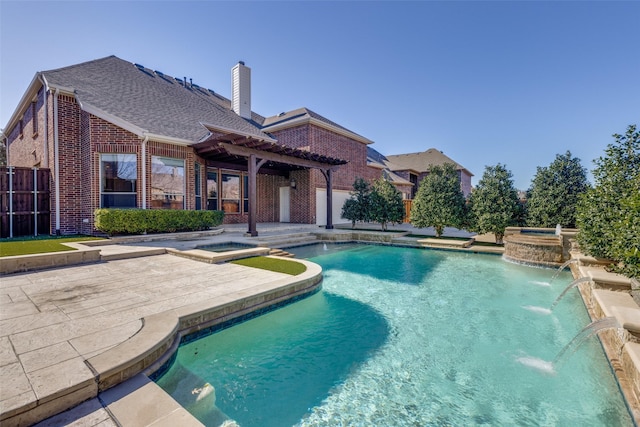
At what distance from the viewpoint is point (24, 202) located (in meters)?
9.55

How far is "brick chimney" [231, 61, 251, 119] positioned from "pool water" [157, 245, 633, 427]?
14.6 m

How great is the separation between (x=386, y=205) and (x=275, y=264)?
888 centimetres

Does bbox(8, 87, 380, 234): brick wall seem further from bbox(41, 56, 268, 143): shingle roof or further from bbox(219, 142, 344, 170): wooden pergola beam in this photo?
bbox(219, 142, 344, 170): wooden pergola beam

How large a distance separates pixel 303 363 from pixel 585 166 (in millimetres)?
12135

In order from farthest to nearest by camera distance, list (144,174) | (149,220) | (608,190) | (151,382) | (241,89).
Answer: (241,89), (144,174), (149,220), (608,190), (151,382)

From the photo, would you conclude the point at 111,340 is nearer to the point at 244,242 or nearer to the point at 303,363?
the point at 303,363

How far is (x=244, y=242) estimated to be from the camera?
9148 mm

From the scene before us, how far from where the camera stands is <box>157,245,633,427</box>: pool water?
2.58m

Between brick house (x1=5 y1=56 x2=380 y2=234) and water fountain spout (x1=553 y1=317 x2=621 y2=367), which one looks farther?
brick house (x1=5 y1=56 x2=380 y2=234)

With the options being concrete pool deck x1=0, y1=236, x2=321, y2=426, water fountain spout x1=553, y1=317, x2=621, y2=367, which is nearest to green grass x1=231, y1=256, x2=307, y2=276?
concrete pool deck x1=0, y1=236, x2=321, y2=426

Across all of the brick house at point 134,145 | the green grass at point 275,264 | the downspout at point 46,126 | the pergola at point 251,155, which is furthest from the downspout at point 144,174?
the green grass at point 275,264

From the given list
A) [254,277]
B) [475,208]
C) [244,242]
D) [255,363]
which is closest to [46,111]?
[244,242]

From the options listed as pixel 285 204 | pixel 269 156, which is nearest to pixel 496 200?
pixel 269 156

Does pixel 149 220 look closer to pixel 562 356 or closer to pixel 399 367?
pixel 399 367
